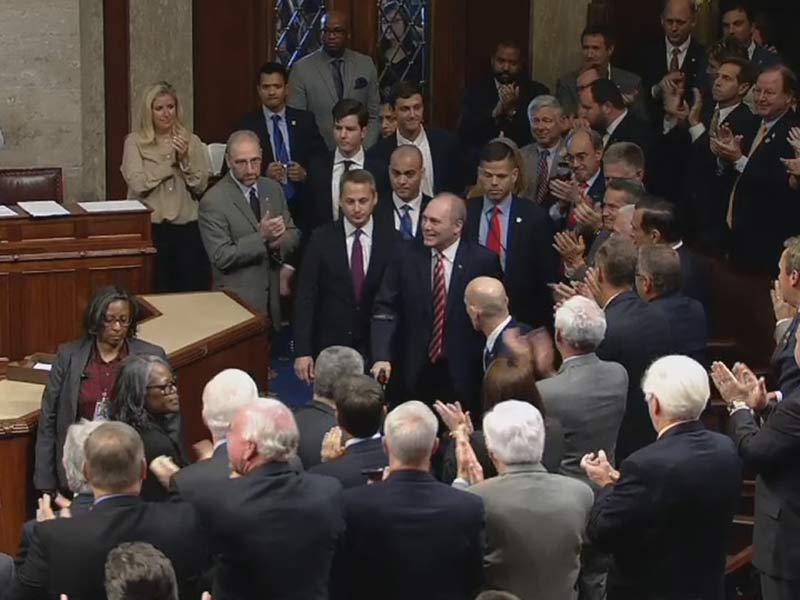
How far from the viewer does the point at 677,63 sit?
38.8 feet

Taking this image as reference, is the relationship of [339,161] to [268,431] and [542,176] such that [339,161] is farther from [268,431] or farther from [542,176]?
[268,431]

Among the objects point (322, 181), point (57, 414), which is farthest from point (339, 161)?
point (57, 414)

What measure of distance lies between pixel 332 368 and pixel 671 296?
1.74 meters

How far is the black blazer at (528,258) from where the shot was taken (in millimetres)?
9508

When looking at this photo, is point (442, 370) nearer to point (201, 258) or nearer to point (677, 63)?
point (201, 258)

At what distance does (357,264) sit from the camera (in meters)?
9.45

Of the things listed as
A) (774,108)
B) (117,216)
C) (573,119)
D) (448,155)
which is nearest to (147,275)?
(117,216)

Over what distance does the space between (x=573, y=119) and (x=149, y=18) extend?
3065mm

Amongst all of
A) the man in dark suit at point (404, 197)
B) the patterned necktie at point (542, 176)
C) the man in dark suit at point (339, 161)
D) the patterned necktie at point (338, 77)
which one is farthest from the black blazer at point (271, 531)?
the patterned necktie at point (338, 77)

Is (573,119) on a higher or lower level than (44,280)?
higher

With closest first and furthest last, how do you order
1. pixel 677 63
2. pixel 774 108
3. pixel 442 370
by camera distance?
pixel 442 370, pixel 774 108, pixel 677 63

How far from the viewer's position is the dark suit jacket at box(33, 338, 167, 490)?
7.89 metres

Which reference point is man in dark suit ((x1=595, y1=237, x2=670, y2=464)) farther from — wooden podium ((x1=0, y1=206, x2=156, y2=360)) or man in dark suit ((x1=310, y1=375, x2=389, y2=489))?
wooden podium ((x1=0, y1=206, x2=156, y2=360))

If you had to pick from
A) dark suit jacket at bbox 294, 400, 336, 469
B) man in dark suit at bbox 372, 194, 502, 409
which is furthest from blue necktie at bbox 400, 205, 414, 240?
dark suit jacket at bbox 294, 400, 336, 469
